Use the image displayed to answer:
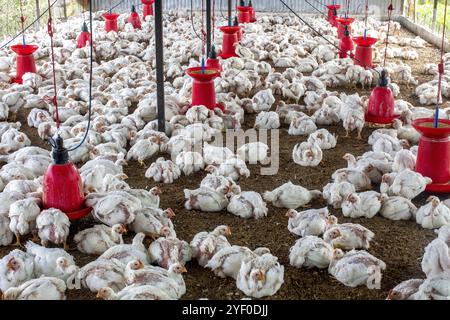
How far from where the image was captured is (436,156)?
4004 millimetres

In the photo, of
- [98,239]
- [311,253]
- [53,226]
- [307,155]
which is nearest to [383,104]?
[307,155]

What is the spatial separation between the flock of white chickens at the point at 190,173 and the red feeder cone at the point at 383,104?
15 cm

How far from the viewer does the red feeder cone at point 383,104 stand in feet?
17.4

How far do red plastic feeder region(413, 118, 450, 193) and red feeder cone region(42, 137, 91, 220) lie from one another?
2232 millimetres

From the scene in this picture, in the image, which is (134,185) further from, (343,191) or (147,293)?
(147,293)

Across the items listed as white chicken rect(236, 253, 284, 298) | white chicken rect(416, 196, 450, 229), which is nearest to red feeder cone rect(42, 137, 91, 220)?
white chicken rect(236, 253, 284, 298)

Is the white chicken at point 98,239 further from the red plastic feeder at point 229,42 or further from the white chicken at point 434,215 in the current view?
the red plastic feeder at point 229,42

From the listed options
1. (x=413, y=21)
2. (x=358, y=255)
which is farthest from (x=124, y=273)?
(x=413, y=21)

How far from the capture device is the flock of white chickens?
2908 mm

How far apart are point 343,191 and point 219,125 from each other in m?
1.75

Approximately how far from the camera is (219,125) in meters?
5.37

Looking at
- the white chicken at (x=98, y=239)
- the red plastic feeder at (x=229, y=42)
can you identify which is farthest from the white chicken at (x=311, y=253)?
the red plastic feeder at (x=229, y=42)

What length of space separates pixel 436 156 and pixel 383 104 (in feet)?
4.53

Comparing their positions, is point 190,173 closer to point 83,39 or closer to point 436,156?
point 436,156
